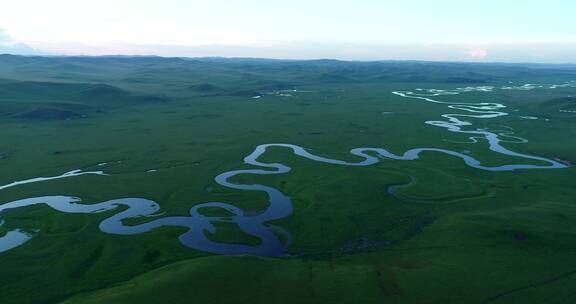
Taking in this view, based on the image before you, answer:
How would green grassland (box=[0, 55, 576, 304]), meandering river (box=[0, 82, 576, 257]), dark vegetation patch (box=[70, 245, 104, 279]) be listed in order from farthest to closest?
meandering river (box=[0, 82, 576, 257])
dark vegetation patch (box=[70, 245, 104, 279])
green grassland (box=[0, 55, 576, 304])

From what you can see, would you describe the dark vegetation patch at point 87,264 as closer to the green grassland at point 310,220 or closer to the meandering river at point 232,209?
the green grassland at point 310,220

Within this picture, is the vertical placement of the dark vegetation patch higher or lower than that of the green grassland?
lower

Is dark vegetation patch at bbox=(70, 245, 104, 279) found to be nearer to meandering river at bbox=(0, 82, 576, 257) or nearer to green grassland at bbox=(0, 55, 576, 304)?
green grassland at bbox=(0, 55, 576, 304)

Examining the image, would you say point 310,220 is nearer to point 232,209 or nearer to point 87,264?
point 232,209

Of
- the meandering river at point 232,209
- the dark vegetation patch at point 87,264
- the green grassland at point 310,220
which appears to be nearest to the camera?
the green grassland at point 310,220

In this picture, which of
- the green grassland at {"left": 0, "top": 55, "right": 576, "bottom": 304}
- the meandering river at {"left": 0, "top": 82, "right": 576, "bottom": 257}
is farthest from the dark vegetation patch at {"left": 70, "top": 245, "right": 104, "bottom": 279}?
the meandering river at {"left": 0, "top": 82, "right": 576, "bottom": 257}

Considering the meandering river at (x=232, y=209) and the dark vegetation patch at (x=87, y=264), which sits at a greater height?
the meandering river at (x=232, y=209)

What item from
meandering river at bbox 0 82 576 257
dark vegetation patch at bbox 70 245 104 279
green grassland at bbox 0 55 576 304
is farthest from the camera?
meandering river at bbox 0 82 576 257

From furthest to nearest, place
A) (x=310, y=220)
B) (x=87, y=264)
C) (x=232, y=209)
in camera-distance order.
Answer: (x=232, y=209)
(x=310, y=220)
(x=87, y=264)

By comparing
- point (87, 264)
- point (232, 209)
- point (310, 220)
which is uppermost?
point (310, 220)

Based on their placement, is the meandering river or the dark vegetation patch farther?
the meandering river

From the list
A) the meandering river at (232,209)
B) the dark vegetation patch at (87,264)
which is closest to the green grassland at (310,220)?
the dark vegetation patch at (87,264)

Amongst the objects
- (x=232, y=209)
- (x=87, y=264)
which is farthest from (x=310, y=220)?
(x=87, y=264)
